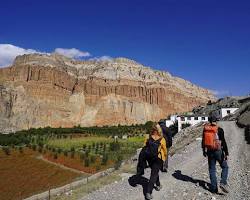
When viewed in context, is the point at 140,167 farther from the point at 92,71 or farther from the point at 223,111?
the point at 92,71

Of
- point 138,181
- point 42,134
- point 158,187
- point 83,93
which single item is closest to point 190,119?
point 42,134

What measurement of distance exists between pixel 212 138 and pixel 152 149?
1.89 m

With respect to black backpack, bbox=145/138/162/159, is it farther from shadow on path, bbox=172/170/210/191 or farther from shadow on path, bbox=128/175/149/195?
shadow on path, bbox=172/170/210/191

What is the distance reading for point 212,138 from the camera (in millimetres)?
10453

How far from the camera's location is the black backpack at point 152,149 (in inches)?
373

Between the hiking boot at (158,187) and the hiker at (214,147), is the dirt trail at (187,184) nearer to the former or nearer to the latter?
the hiking boot at (158,187)

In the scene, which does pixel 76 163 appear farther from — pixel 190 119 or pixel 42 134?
pixel 42 134

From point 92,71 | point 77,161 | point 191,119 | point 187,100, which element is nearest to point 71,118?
point 92,71

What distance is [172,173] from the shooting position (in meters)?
12.7

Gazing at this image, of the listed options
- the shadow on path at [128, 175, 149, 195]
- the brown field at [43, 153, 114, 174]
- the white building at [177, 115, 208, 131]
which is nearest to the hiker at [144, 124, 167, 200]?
the shadow on path at [128, 175, 149, 195]

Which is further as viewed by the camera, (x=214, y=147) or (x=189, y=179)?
(x=189, y=179)

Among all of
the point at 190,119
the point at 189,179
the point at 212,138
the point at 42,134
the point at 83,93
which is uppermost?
the point at 83,93

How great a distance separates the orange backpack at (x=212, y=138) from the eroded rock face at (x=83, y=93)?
142370 mm

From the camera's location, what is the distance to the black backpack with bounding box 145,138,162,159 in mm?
9484
